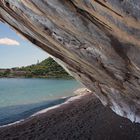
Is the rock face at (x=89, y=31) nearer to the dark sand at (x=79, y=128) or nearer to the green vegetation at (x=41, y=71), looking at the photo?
the dark sand at (x=79, y=128)

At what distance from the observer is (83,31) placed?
10.3 meters

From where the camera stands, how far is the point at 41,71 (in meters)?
164

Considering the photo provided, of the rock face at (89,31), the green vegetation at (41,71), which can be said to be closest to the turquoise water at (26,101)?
the rock face at (89,31)

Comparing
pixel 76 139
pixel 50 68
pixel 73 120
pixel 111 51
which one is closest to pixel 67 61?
pixel 111 51

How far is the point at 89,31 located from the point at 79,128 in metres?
13.5

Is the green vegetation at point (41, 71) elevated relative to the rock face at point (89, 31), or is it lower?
lower

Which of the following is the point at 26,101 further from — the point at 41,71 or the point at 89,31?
the point at 41,71

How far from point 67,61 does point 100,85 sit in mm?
2913

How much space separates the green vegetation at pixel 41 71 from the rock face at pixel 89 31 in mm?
123314

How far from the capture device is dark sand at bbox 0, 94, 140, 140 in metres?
19.4

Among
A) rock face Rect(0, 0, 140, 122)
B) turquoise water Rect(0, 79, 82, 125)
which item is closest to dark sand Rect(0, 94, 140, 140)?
rock face Rect(0, 0, 140, 122)

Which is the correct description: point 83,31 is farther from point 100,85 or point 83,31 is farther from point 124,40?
point 100,85

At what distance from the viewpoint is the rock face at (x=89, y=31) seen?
9055mm

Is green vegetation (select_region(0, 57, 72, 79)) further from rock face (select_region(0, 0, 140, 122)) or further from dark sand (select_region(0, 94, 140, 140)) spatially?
rock face (select_region(0, 0, 140, 122))
